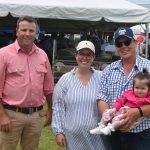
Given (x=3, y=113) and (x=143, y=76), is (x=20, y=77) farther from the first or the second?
(x=143, y=76)

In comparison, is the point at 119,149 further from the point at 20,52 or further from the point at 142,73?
the point at 20,52

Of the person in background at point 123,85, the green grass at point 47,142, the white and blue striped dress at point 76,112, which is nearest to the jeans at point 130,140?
the person in background at point 123,85

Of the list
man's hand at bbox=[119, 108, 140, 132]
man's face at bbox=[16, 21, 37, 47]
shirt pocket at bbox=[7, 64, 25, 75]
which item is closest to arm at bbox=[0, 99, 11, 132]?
shirt pocket at bbox=[7, 64, 25, 75]

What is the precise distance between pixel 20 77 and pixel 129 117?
1.31 m

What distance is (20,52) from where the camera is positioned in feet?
14.0

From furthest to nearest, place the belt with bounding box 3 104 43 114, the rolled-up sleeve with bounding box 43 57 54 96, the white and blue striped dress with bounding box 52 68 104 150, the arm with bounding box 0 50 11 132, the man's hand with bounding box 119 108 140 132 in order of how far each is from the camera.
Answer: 1. the rolled-up sleeve with bounding box 43 57 54 96
2. the belt with bounding box 3 104 43 114
3. the arm with bounding box 0 50 11 132
4. the white and blue striped dress with bounding box 52 68 104 150
5. the man's hand with bounding box 119 108 140 132

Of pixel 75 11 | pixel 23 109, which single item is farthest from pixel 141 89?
pixel 75 11

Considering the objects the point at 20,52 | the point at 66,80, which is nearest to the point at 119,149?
the point at 66,80

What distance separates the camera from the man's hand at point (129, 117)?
338cm

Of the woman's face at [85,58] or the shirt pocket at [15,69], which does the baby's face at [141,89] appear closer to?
the woman's face at [85,58]

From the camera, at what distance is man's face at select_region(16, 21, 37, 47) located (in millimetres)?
4195

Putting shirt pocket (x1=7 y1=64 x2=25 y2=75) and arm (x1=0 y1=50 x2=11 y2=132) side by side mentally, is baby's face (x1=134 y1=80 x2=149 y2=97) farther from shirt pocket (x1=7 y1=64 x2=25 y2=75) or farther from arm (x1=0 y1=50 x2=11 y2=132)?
arm (x1=0 y1=50 x2=11 y2=132)

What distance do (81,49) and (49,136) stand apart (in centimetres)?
351

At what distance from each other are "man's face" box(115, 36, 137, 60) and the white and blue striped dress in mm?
446
